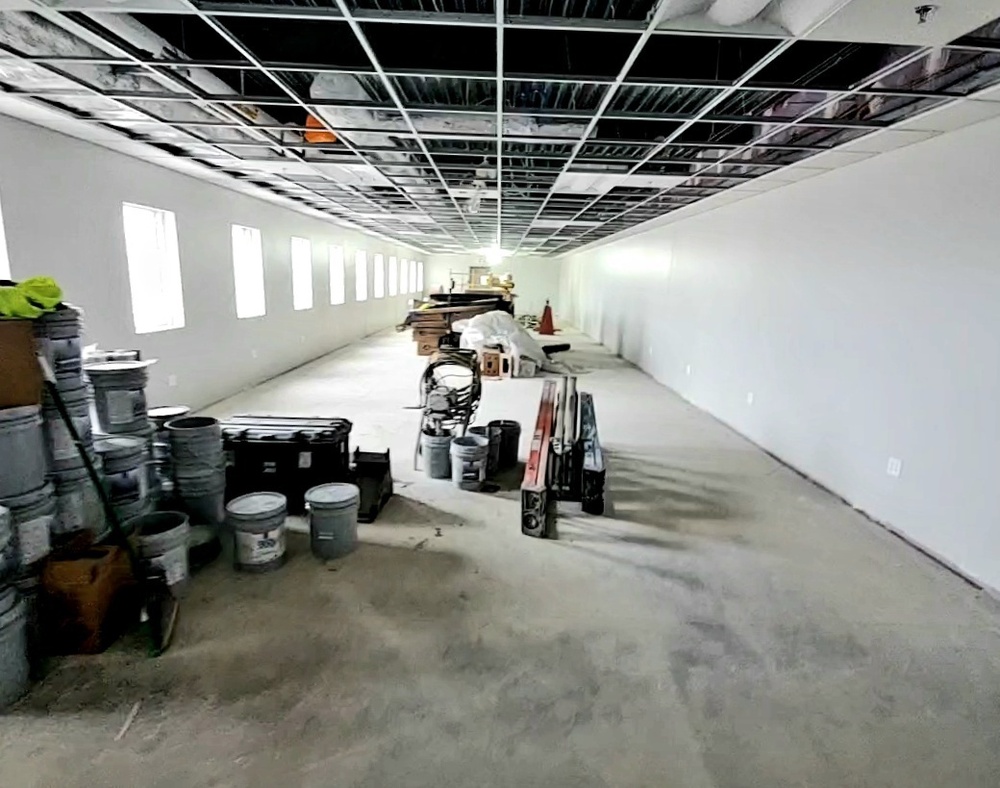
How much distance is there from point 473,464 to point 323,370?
499 cm

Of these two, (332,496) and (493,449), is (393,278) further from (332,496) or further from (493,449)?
(332,496)

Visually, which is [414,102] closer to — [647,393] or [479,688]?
[479,688]

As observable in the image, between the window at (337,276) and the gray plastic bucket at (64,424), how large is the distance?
7.91 metres

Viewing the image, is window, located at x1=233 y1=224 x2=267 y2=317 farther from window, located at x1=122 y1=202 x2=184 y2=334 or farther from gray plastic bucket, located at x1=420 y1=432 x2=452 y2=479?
gray plastic bucket, located at x1=420 y1=432 x2=452 y2=479

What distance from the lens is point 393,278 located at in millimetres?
14852

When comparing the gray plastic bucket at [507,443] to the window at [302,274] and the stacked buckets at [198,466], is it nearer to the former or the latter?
the stacked buckets at [198,466]

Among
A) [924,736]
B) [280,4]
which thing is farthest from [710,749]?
[280,4]

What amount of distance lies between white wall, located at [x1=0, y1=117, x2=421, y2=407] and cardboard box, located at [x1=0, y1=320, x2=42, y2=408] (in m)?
1.92

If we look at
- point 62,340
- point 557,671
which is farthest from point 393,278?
point 557,671

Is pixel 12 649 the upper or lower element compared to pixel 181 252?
lower

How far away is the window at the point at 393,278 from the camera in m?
14.5

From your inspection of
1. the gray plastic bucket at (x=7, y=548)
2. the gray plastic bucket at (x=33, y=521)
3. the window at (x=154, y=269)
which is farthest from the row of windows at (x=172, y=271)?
the gray plastic bucket at (x=7, y=548)

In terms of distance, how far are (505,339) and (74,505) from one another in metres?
6.49

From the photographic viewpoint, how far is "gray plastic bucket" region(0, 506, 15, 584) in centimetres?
185
